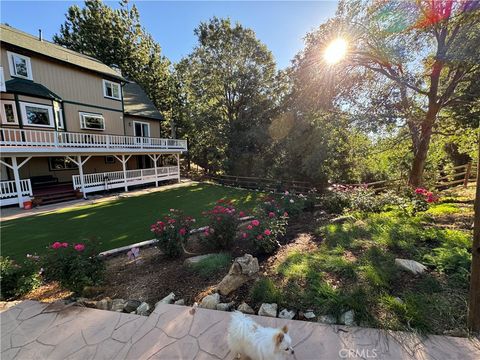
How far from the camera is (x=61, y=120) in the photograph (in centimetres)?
1220

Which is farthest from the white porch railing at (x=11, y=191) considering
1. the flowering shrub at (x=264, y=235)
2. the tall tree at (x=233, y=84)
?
the tall tree at (x=233, y=84)

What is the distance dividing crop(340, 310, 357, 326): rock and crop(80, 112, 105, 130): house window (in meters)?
A: 16.1

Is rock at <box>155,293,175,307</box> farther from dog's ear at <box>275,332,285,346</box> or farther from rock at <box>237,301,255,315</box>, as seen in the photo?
dog's ear at <box>275,332,285,346</box>

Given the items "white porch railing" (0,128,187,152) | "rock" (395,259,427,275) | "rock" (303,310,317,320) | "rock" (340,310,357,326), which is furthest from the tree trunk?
"white porch railing" (0,128,187,152)

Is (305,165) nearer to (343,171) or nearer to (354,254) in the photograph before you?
(343,171)

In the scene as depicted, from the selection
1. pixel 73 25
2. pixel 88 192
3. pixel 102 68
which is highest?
pixel 73 25

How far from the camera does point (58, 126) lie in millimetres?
11953

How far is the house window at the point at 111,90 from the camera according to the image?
14.5m

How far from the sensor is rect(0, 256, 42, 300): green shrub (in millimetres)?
3273

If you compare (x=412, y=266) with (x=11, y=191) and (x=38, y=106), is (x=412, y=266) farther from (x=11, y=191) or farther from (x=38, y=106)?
(x=38, y=106)

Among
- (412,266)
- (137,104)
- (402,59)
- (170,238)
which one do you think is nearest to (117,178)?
(137,104)

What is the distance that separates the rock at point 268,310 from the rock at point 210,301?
0.57m

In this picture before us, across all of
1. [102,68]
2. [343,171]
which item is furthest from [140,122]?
[343,171]

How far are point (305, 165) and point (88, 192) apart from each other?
38.8ft
